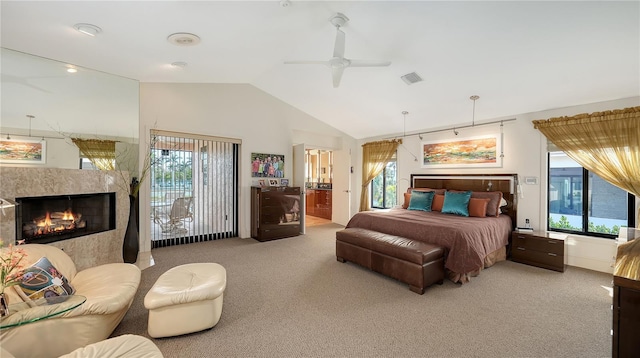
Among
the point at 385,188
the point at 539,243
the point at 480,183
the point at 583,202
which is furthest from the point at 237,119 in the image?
the point at 583,202

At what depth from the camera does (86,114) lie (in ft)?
11.4

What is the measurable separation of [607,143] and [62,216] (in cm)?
716

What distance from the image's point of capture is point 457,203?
4.49 metres

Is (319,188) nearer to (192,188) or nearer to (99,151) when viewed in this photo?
(192,188)

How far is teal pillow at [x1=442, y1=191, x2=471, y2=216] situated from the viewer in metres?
4.38

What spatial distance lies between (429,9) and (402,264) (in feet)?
9.09

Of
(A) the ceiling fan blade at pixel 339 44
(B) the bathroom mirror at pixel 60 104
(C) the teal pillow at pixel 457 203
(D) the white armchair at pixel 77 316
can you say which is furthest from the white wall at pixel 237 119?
(C) the teal pillow at pixel 457 203

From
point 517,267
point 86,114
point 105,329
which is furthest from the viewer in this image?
point 517,267

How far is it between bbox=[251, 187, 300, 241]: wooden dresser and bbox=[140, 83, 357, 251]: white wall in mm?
308

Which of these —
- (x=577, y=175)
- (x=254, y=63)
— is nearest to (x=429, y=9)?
(x=254, y=63)

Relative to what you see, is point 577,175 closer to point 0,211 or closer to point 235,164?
point 235,164

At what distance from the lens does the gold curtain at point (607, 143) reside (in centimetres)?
334

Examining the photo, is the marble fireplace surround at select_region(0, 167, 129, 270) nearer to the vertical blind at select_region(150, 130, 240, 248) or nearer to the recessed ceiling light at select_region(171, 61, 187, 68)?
the vertical blind at select_region(150, 130, 240, 248)

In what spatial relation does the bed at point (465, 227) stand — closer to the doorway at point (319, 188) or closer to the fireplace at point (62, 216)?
the doorway at point (319, 188)
